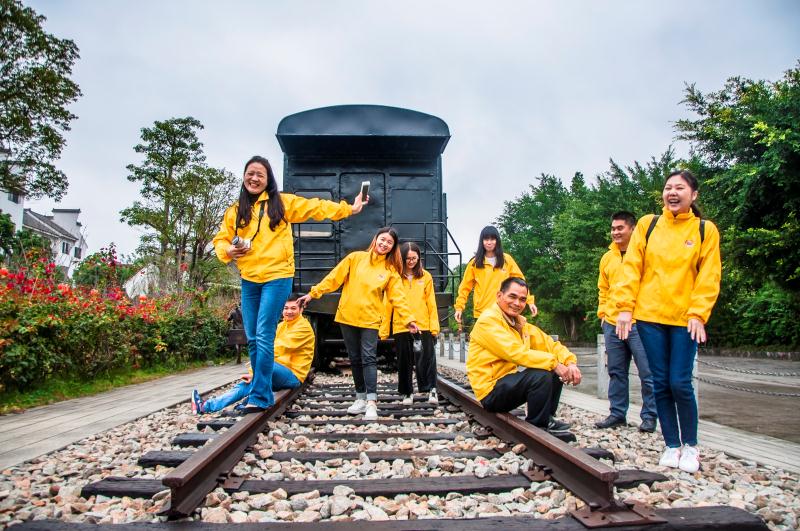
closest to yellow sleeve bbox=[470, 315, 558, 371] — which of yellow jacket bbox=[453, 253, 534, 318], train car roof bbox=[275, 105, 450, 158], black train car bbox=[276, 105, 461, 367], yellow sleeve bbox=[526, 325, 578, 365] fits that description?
yellow sleeve bbox=[526, 325, 578, 365]

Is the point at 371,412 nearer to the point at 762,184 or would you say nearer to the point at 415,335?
the point at 415,335

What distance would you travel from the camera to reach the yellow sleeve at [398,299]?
4.82 meters

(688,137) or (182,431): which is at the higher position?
(688,137)

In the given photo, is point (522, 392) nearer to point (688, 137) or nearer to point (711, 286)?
point (711, 286)

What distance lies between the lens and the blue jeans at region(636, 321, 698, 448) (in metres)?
2.94

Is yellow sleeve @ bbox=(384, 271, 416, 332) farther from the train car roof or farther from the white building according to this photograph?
the white building

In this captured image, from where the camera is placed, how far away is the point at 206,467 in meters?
2.33

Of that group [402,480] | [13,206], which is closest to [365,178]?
[402,480]

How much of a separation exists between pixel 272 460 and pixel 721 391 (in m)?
7.24

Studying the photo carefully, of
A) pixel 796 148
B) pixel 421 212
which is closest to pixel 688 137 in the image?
pixel 796 148

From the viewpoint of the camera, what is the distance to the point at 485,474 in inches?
100

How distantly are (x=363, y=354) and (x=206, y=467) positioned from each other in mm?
2369

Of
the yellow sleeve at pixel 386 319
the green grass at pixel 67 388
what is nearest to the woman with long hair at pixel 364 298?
the yellow sleeve at pixel 386 319

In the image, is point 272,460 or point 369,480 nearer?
point 369,480
